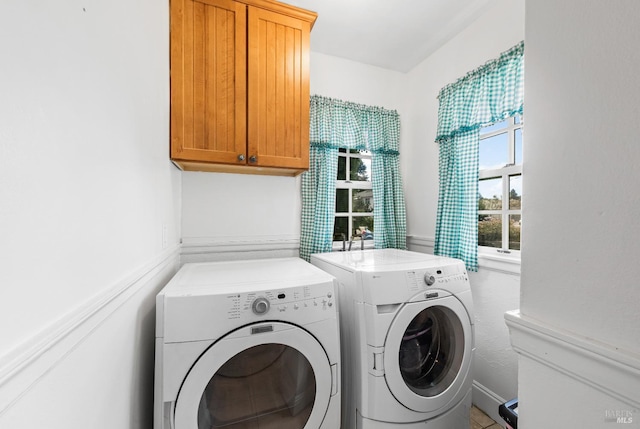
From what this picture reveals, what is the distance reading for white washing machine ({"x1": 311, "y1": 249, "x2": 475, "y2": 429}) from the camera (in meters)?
1.23

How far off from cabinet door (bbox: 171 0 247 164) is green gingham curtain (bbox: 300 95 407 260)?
2.30 feet

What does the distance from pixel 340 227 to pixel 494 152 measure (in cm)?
129

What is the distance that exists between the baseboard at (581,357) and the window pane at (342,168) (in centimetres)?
182

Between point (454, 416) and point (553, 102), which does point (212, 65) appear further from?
point (454, 416)

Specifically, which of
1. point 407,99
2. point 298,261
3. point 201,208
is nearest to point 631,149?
point 298,261

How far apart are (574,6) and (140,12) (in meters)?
1.27

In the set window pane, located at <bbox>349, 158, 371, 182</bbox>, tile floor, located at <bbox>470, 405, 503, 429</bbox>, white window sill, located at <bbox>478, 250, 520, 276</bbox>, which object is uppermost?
window pane, located at <bbox>349, 158, 371, 182</bbox>

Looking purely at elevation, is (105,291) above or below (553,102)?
below

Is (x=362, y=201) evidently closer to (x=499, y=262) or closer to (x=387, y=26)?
(x=499, y=262)

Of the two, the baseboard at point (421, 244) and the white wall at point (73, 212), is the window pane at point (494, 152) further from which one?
the white wall at point (73, 212)

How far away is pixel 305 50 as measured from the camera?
5.49ft

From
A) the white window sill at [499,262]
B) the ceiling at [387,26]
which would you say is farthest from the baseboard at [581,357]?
the ceiling at [387,26]

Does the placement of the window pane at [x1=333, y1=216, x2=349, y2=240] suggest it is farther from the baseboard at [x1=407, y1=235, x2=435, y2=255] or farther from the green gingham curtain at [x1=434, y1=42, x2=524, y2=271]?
the green gingham curtain at [x1=434, y1=42, x2=524, y2=271]

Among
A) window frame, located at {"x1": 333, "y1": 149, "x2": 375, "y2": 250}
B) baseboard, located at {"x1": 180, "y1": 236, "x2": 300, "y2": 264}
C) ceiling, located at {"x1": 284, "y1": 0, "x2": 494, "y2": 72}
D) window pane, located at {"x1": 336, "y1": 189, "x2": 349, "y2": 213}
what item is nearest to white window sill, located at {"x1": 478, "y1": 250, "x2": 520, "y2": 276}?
window frame, located at {"x1": 333, "y1": 149, "x2": 375, "y2": 250}
